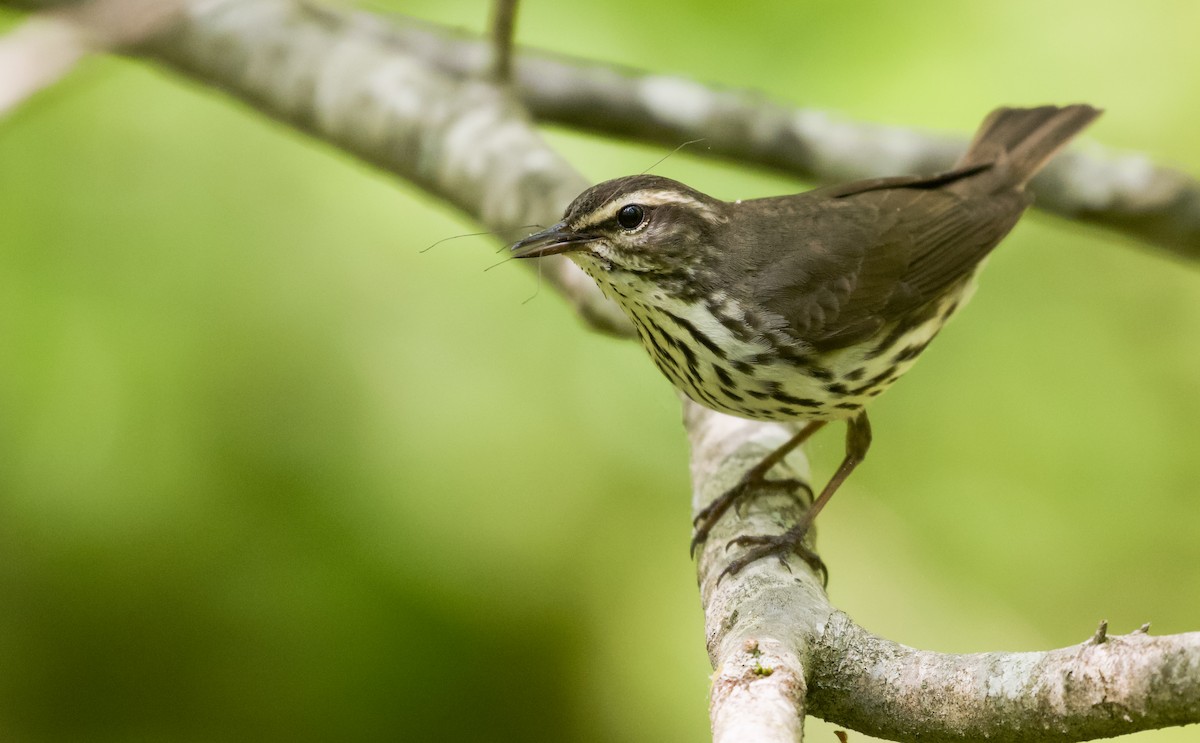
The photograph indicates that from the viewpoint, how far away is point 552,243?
3.46m

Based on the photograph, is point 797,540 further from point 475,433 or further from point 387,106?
point 387,106

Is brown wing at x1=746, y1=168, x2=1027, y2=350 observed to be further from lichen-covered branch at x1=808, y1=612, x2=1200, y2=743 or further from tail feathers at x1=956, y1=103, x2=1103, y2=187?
lichen-covered branch at x1=808, y1=612, x2=1200, y2=743

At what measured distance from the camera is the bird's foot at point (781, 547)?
308 centimetres

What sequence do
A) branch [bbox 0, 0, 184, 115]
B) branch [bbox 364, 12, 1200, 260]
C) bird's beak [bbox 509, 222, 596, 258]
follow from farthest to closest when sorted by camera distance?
branch [bbox 364, 12, 1200, 260] < bird's beak [bbox 509, 222, 596, 258] < branch [bbox 0, 0, 184, 115]

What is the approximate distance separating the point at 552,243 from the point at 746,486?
3.26ft

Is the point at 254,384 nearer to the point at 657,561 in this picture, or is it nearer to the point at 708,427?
the point at 657,561

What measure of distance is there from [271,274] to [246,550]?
4.87ft

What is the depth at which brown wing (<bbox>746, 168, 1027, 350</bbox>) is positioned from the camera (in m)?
3.65

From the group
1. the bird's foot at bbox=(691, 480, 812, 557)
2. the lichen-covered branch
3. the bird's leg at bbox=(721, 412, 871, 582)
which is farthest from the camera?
the bird's foot at bbox=(691, 480, 812, 557)

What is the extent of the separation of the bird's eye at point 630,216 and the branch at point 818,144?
5.51 feet

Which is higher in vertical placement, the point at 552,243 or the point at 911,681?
the point at 552,243

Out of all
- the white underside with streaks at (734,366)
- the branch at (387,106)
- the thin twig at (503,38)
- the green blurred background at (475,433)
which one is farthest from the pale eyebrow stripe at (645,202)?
the green blurred background at (475,433)

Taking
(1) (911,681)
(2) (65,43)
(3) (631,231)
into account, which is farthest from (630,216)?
(1) (911,681)

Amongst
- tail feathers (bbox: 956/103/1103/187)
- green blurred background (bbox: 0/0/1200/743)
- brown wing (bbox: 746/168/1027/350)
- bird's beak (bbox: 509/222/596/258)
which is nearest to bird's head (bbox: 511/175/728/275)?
bird's beak (bbox: 509/222/596/258)
